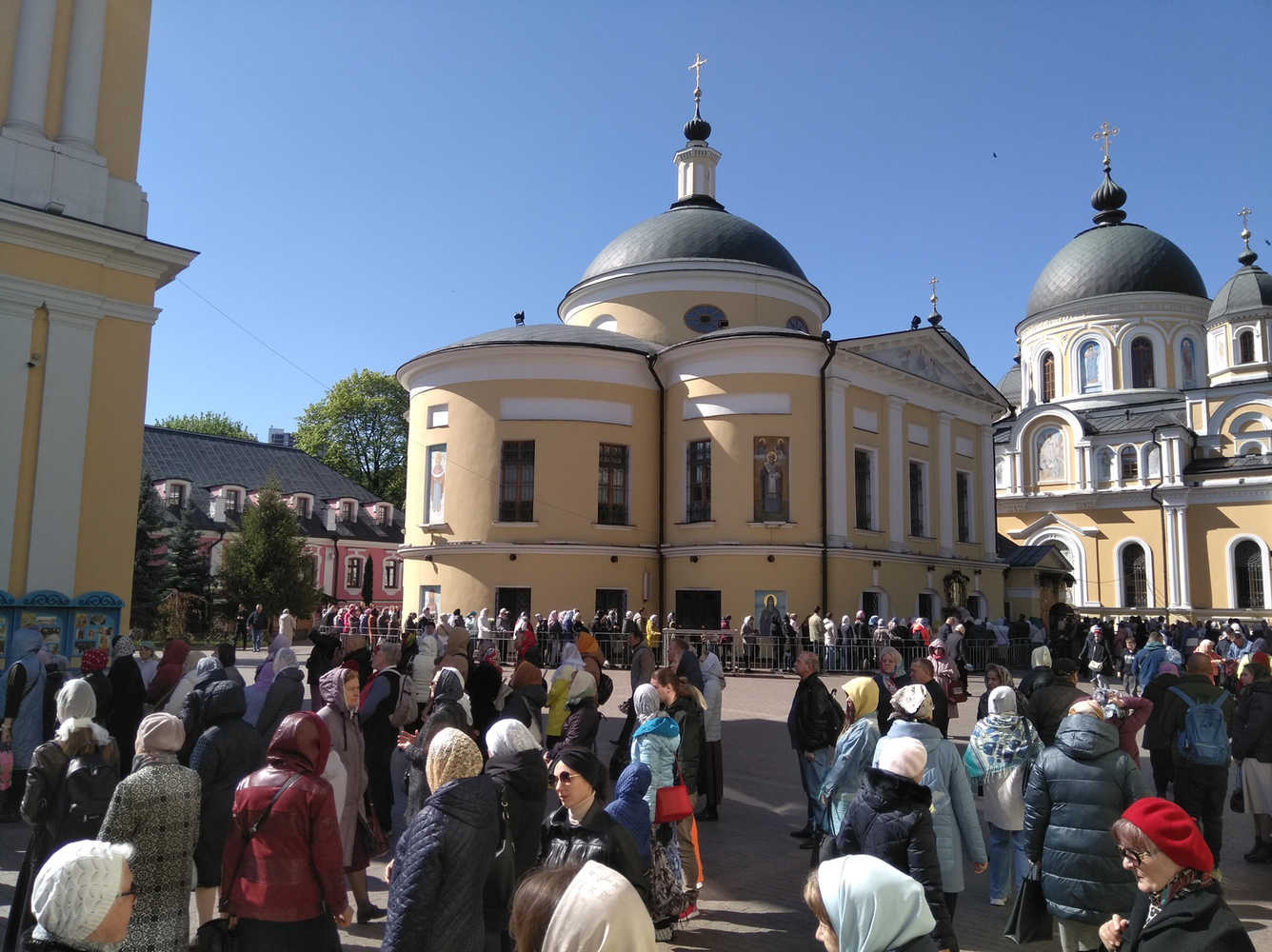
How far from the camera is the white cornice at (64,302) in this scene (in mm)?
12211

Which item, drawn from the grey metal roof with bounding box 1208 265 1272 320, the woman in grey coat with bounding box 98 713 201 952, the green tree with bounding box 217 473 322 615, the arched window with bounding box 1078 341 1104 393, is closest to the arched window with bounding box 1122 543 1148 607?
the arched window with bounding box 1078 341 1104 393

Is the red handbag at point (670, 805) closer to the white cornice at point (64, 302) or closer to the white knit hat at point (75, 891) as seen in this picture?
the white knit hat at point (75, 891)

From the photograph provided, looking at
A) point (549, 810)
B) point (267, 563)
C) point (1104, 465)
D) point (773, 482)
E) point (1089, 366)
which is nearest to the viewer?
point (549, 810)

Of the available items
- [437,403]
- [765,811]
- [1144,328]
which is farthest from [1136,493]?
[765,811]

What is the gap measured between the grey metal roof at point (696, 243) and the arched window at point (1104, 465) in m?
21.8

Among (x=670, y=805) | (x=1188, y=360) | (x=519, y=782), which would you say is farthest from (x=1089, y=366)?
(x=519, y=782)

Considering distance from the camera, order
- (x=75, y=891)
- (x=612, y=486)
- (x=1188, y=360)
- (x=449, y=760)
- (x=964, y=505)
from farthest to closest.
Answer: (x=1188, y=360) → (x=964, y=505) → (x=612, y=486) → (x=449, y=760) → (x=75, y=891)

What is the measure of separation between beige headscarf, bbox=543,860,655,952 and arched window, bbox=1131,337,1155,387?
178ft

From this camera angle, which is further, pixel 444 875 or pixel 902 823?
pixel 902 823

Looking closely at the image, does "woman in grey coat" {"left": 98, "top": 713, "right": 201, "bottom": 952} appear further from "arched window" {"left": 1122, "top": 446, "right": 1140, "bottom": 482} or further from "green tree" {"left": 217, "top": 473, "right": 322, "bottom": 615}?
"arched window" {"left": 1122, "top": 446, "right": 1140, "bottom": 482}

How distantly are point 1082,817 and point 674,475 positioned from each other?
22.3 meters

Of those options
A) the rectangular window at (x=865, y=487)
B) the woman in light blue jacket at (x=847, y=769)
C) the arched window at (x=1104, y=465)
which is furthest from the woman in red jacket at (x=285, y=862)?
the arched window at (x=1104, y=465)

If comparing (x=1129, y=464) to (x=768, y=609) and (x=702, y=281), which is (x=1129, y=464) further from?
(x=768, y=609)

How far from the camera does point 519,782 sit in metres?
4.87
